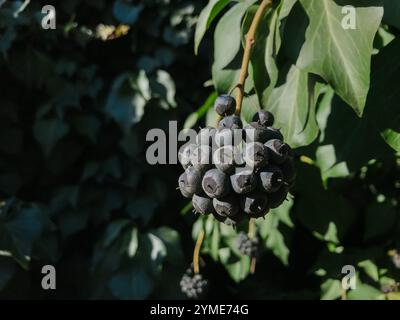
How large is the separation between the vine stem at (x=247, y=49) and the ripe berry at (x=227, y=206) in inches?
4.0

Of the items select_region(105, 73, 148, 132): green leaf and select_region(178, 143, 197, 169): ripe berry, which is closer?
select_region(178, 143, 197, 169): ripe berry

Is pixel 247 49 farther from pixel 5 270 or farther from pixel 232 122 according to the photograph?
pixel 5 270

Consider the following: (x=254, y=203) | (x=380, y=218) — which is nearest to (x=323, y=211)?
(x=380, y=218)

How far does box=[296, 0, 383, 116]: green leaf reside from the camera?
815mm

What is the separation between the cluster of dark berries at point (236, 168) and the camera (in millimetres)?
710

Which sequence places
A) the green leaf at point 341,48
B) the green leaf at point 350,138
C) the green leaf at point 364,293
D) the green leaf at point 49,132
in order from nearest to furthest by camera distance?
the green leaf at point 341,48, the green leaf at point 350,138, the green leaf at point 364,293, the green leaf at point 49,132

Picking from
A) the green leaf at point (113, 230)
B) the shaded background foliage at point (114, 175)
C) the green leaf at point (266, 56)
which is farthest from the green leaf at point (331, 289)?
the green leaf at point (266, 56)

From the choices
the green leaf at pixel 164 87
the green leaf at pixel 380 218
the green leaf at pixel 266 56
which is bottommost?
the green leaf at pixel 380 218

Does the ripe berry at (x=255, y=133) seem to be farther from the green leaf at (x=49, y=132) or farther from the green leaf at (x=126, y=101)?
the green leaf at (x=49, y=132)

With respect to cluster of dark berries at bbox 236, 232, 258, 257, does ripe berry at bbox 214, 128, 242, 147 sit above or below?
below

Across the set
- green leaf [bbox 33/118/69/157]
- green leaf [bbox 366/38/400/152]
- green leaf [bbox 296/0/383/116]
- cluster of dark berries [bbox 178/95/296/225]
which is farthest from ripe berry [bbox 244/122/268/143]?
green leaf [bbox 33/118/69/157]

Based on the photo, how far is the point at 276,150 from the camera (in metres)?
0.73

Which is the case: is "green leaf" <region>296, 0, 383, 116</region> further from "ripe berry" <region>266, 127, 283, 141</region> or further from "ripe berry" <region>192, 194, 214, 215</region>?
"ripe berry" <region>192, 194, 214, 215</region>

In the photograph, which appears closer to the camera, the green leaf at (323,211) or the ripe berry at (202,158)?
the ripe berry at (202,158)
